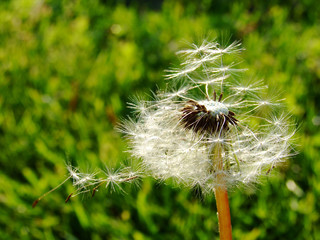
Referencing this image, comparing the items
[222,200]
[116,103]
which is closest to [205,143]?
[222,200]

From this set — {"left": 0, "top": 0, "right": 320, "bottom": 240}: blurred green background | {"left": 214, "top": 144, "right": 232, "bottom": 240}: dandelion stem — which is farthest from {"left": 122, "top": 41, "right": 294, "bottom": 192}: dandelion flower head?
{"left": 0, "top": 0, "right": 320, "bottom": 240}: blurred green background

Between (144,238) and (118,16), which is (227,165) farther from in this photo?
(118,16)

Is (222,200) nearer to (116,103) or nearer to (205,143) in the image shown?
(205,143)

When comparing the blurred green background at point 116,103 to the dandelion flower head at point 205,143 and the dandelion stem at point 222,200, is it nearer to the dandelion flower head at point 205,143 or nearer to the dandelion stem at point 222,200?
the dandelion flower head at point 205,143

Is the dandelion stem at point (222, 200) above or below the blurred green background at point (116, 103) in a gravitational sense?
above

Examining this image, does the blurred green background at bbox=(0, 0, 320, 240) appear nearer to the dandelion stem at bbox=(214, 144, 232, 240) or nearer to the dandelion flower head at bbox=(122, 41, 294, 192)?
the dandelion flower head at bbox=(122, 41, 294, 192)

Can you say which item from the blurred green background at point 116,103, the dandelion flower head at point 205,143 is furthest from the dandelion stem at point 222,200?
the blurred green background at point 116,103
